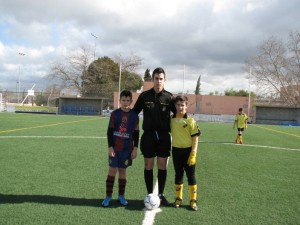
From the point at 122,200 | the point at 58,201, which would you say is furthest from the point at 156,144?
the point at 58,201

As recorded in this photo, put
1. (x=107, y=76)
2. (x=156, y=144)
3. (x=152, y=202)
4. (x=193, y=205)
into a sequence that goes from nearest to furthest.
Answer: (x=152, y=202), (x=193, y=205), (x=156, y=144), (x=107, y=76)

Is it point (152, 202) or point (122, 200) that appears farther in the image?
point (122, 200)

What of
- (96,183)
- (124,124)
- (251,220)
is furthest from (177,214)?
(96,183)

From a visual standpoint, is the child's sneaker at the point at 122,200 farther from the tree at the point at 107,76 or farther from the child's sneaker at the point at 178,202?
the tree at the point at 107,76

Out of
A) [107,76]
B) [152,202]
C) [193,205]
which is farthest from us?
[107,76]

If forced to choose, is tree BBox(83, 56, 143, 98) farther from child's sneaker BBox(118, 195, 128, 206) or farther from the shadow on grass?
child's sneaker BBox(118, 195, 128, 206)

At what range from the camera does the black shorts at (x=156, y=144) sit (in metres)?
4.94

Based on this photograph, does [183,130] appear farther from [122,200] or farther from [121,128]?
[122,200]

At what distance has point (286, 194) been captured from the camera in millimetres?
5805

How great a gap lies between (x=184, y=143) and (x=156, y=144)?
0.41 m

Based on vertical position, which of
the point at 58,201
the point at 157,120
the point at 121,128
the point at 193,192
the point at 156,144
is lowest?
the point at 58,201

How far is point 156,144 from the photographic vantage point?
196 inches

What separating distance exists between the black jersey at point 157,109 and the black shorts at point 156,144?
0.24 ft

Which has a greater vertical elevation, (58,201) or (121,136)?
(121,136)
